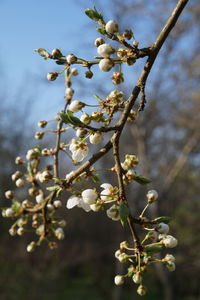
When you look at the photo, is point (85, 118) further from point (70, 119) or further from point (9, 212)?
point (9, 212)

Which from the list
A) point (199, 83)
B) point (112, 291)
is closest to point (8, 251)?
point (112, 291)

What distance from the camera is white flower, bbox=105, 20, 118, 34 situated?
2.20ft

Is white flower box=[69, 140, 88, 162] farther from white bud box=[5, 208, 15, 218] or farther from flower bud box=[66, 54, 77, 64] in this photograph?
white bud box=[5, 208, 15, 218]

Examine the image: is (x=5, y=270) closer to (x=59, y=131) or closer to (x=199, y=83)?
(x=199, y=83)

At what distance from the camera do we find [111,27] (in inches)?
26.4

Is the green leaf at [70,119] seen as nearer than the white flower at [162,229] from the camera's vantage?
Yes

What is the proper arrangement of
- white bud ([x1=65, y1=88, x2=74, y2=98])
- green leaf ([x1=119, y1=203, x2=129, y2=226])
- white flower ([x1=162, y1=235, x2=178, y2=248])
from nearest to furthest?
green leaf ([x1=119, y1=203, x2=129, y2=226]) → white flower ([x1=162, y1=235, x2=178, y2=248]) → white bud ([x1=65, y1=88, x2=74, y2=98])

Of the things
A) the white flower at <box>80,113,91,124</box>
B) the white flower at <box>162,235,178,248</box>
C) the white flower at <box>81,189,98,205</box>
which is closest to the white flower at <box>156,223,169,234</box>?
the white flower at <box>162,235,178,248</box>

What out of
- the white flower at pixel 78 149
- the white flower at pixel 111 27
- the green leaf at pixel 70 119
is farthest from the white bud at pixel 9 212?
the white flower at pixel 111 27

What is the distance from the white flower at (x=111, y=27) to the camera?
669 millimetres

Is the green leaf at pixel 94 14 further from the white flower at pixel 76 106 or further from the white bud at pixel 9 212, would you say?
the white bud at pixel 9 212

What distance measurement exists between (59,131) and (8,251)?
8223 millimetres

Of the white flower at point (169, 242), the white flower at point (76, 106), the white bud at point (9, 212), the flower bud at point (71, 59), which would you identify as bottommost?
the white flower at point (169, 242)

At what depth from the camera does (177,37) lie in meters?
5.64
